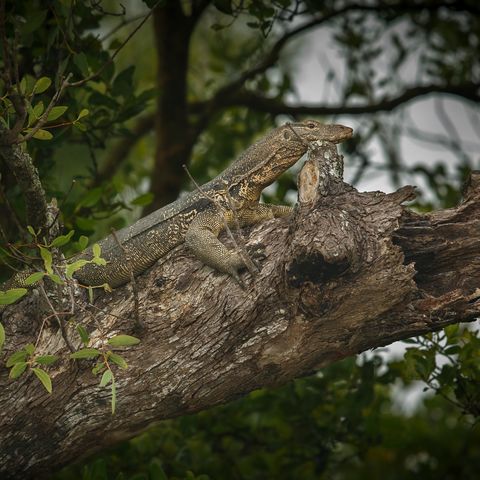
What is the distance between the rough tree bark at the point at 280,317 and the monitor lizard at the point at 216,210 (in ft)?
2.70

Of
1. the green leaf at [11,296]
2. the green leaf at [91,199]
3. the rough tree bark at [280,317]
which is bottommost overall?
the rough tree bark at [280,317]

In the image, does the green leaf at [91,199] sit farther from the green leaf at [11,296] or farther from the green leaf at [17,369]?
the green leaf at [17,369]

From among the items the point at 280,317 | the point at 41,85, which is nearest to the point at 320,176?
the point at 280,317

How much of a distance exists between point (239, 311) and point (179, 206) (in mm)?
1614

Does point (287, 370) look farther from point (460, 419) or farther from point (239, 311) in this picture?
point (460, 419)

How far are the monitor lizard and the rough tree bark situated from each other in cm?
82

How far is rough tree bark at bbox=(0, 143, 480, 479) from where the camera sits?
475 centimetres

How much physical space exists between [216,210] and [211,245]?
67cm

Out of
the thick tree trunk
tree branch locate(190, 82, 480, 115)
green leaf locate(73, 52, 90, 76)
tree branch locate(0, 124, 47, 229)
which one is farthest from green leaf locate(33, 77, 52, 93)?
tree branch locate(190, 82, 480, 115)

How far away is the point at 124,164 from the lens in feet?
31.4

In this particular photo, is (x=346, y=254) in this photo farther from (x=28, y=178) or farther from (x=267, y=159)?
(x=28, y=178)

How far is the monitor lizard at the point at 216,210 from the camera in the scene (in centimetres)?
603

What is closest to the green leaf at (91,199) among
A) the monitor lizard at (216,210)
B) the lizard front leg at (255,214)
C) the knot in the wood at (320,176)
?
the monitor lizard at (216,210)

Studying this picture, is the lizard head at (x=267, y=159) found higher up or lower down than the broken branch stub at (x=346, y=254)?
higher up
